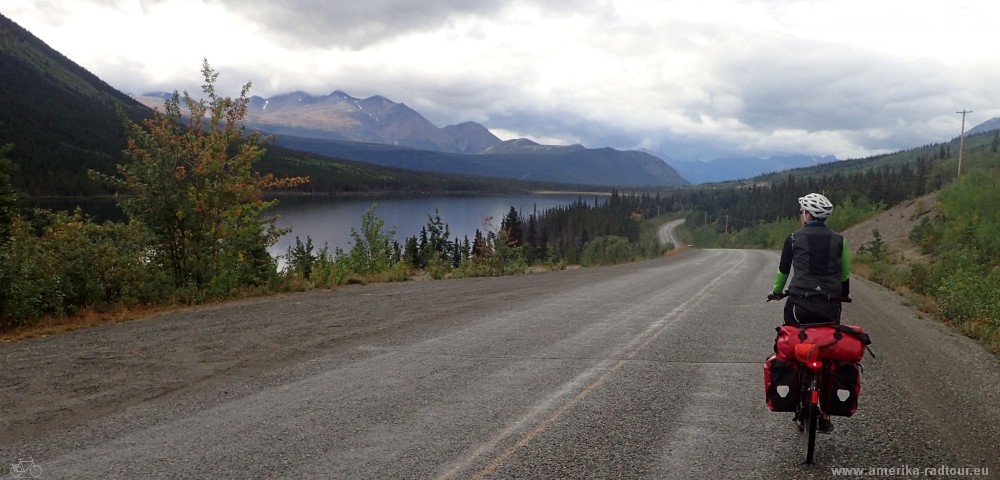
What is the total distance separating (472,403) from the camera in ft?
19.0

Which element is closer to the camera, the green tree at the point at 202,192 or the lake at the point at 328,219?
the green tree at the point at 202,192

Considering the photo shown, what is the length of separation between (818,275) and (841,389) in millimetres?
897

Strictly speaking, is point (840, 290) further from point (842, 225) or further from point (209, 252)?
point (842, 225)

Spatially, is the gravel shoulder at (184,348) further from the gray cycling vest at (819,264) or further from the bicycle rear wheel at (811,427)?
the gray cycling vest at (819,264)

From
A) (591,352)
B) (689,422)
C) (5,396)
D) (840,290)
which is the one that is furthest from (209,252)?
(840,290)

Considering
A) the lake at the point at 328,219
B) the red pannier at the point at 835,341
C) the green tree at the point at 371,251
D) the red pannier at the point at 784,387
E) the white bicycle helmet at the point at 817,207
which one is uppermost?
the white bicycle helmet at the point at 817,207

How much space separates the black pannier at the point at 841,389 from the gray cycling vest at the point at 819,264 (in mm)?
560

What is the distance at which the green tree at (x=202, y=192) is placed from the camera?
44.2 feet

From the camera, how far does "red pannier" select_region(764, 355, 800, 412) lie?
458cm

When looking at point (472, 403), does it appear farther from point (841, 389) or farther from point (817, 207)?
point (817, 207)

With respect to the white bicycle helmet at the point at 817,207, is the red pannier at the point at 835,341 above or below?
below

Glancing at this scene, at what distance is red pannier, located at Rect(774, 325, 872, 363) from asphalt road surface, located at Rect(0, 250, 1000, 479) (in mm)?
859

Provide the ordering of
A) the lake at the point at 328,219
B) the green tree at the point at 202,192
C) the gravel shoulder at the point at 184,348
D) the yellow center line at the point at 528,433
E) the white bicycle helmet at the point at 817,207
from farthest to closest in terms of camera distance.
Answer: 1. the lake at the point at 328,219
2. the green tree at the point at 202,192
3. the gravel shoulder at the point at 184,348
4. the white bicycle helmet at the point at 817,207
5. the yellow center line at the point at 528,433

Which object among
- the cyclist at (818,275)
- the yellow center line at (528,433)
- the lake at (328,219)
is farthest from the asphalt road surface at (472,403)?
the lake at (328,219)
